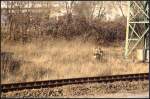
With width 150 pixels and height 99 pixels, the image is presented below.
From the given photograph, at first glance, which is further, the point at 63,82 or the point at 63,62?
the point at 63,62

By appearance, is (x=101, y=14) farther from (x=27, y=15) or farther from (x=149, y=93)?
(x=149, y=93)

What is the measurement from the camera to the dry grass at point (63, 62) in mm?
16344

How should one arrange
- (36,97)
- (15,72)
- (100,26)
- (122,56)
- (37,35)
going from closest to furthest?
1. (36,97)
2. (15,72)
3. (122,56)
4. (37,35)
5. (100,26)

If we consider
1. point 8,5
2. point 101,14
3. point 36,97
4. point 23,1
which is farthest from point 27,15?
point 36,97

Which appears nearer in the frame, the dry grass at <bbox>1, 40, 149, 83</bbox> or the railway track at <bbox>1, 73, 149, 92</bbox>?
the railway track at <bbox>1, 73, 149, 92</bbox>

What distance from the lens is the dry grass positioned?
1634 centimetres

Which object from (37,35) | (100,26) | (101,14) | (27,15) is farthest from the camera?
(101,14)

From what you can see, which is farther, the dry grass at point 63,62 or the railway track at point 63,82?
the dry grass at point 63,62

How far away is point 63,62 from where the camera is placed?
1878 centimetres

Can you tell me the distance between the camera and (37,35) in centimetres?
2409

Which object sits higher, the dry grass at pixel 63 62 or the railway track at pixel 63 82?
the dry grass at pixel 63 62

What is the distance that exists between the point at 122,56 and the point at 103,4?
1598 cm

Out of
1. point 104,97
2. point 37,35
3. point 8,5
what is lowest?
point 104,97

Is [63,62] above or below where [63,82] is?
above
